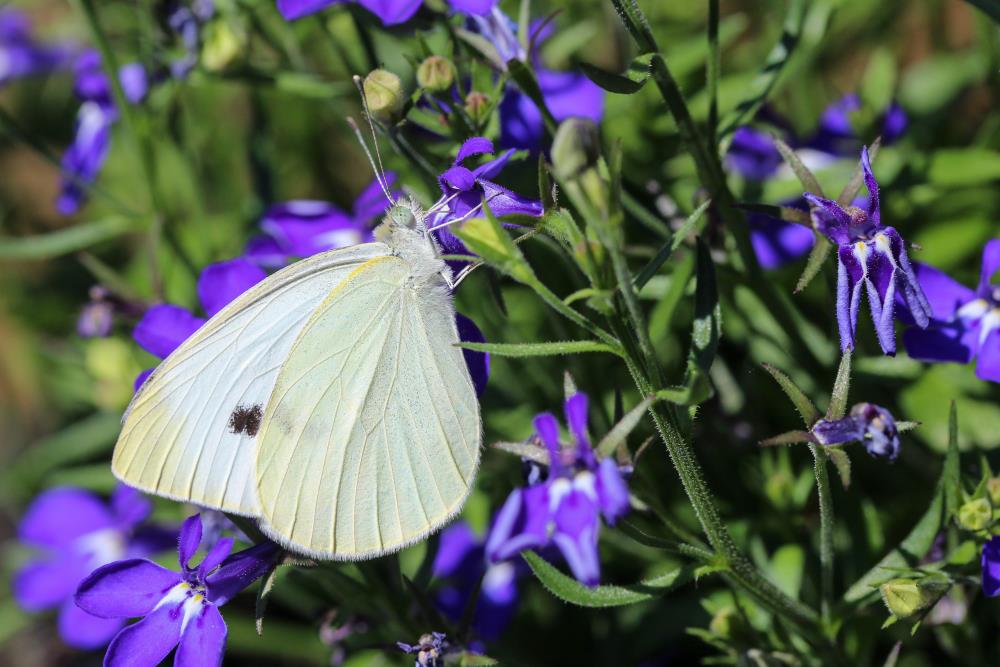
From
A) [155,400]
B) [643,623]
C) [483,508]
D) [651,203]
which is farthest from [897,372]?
[155,400]

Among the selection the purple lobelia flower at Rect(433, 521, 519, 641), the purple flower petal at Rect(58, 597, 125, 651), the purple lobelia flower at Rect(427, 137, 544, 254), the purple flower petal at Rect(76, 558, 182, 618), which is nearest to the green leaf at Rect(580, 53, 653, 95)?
the purple lobelia flower at Rect(427, 137, 544, 254)

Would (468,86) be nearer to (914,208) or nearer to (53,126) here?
(914,208)

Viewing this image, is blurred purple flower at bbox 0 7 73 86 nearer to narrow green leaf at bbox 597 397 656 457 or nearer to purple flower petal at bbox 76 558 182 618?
purple flower petal at bbox 76 558 182 618

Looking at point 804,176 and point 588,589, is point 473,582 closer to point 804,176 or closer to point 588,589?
point 588,589

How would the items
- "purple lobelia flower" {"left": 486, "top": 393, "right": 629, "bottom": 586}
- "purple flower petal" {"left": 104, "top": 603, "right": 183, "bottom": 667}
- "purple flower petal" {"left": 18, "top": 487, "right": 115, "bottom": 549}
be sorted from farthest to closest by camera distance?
"purple flower petal" {"left": 18, "top": 487, "right": 115, "bottom": 549}, "purple flower petal" {"left": 104, "top": 603, "right": 183, "bottom": 667}, "purple lobelia flower" {"left": 486, "top": 393, "right": 629, "bottom": 586}

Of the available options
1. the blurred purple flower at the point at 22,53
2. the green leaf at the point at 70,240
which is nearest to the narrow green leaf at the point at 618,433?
the green leaf at the point at 70,240

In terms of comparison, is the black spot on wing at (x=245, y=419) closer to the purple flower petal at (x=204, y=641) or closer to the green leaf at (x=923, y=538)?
the purple flower petal at (x=204, y=641)
